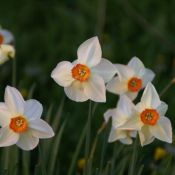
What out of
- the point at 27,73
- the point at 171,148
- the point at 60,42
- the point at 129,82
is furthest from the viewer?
the point at 60,42

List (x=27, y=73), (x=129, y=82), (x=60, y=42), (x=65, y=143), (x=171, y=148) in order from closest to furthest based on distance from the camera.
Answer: (x=129, y=82) → (x=171, y=148) → (x=65, y=143) → (x=27, y=73) → (x=60, y=42)

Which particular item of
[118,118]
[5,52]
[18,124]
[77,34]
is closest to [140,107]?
[118,118]

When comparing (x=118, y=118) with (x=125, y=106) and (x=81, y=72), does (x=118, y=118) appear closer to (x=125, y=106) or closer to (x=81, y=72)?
(x=125, y=106)

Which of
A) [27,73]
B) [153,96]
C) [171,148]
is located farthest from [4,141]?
[27,73]

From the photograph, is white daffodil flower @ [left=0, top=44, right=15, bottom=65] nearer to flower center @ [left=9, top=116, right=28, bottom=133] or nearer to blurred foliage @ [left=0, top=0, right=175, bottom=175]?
flower center @ [left=9, top=116, right=28, bottom=133]

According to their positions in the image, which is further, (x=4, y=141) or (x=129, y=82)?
(x=129, y=82)

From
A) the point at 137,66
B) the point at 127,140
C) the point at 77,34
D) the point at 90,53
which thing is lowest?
the point at 77,34

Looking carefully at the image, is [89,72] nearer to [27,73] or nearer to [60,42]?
[27,73]
